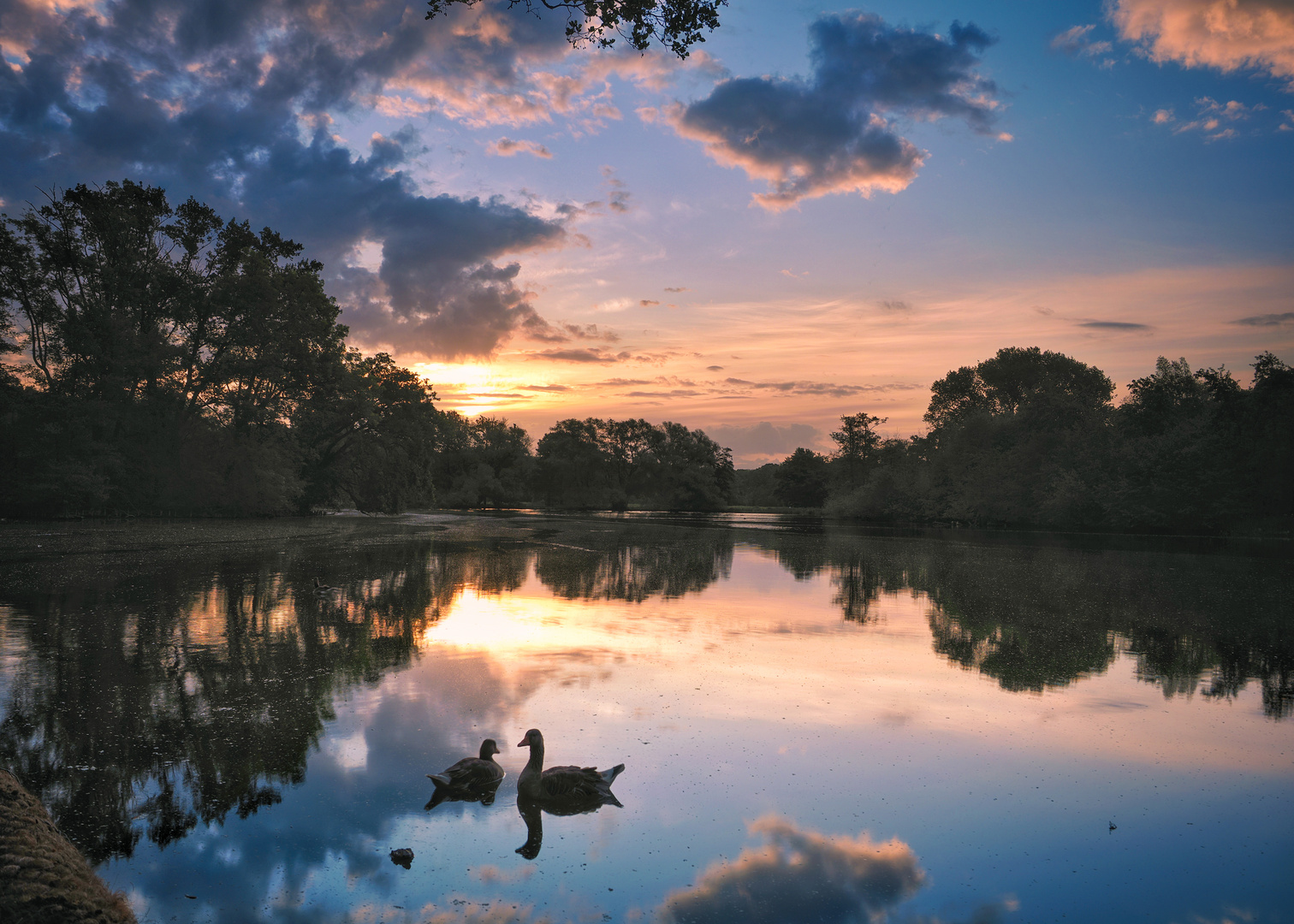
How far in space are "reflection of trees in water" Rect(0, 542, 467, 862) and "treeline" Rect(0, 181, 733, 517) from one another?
28.3 m

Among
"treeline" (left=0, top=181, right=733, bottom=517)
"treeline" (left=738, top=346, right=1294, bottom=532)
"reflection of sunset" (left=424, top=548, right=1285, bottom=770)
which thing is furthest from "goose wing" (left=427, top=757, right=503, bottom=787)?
"treeline" (left=738, top=346, right=1294, bottom=532)

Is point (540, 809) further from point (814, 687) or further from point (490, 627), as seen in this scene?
point (490, 627)

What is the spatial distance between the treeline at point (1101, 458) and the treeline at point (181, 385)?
43909 mm

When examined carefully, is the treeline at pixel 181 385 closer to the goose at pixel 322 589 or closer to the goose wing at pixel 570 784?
the goose at pixel 322 589

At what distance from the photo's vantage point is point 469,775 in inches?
219

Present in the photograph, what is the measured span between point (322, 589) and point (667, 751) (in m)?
11.4

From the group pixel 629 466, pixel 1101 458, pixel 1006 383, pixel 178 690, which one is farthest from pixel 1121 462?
pixel 629 466

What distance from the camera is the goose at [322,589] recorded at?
14965 mm

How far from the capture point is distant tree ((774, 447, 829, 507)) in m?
103

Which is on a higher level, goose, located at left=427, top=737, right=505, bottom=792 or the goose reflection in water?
goose, located at left=427, top=737, right=505, bottom=792

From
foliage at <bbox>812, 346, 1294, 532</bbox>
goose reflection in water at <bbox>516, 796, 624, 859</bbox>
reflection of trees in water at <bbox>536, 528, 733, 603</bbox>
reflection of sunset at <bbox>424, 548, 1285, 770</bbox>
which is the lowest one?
reflection of trees in water at <bbox>536, 528, 733, 603</bbox>

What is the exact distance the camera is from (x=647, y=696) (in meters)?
8.04

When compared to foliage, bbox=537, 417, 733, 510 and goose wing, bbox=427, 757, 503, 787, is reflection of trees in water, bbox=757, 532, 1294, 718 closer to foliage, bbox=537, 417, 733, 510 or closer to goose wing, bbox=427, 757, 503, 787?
goose wing, bbox=427, 757, 503, 787

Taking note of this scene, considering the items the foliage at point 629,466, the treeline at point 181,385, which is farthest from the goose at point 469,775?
the foliage at point 629,466
